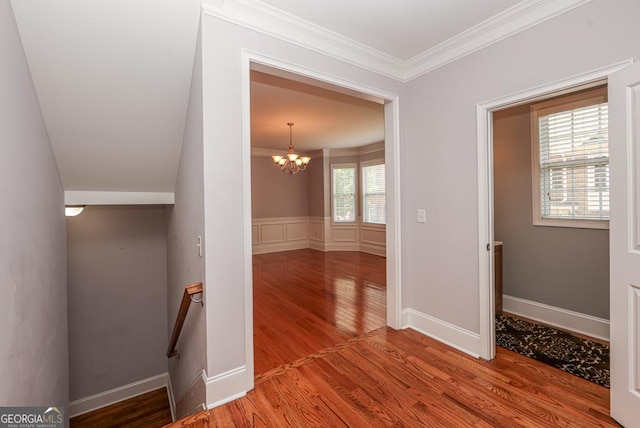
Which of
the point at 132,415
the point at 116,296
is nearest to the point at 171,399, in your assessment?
the point at 132,415

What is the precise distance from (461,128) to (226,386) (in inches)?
107

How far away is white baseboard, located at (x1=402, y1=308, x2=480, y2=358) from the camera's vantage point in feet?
8.20

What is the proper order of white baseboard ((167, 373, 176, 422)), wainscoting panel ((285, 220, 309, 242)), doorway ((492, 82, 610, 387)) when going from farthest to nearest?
wainscoting panel ((285, 220, 309, 242)) → white baseboard ((167, 373, 176, 422)) → doorway ((492, 82, 610, 387))

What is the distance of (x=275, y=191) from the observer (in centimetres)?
800

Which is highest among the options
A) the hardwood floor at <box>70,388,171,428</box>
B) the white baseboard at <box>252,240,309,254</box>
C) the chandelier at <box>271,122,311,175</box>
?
the chandelier at <box>271,122,311,175</box>

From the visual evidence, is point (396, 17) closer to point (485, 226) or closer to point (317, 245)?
point (485, 226)

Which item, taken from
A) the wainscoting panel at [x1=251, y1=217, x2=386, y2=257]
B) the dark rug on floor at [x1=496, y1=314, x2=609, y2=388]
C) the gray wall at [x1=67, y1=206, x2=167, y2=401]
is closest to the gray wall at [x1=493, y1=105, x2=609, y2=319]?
the dark rug on floor at [x1=496, y1=314, x2=609, y2=388]

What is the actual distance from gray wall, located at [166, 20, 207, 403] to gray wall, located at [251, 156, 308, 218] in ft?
14.7

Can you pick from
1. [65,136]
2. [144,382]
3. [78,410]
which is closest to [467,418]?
[65,136]

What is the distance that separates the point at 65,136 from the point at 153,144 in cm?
59

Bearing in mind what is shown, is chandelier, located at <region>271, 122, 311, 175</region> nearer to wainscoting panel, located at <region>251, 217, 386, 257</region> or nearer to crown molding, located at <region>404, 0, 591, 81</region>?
wainscoting panel, located at <region>251, 217, 386, 257</region>

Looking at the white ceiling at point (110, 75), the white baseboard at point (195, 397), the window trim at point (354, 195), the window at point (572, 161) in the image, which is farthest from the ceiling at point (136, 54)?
the window trim at point (354, 195)

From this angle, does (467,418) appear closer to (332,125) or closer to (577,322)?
(577,322)

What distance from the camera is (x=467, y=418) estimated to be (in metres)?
1.77
